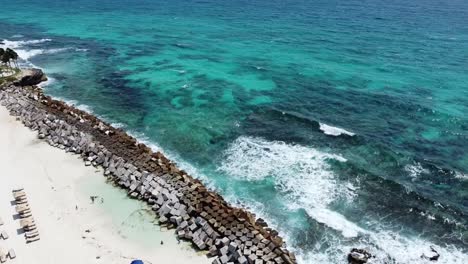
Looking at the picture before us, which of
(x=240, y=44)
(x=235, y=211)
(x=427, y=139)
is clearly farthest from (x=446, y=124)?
(x=240, y=44)

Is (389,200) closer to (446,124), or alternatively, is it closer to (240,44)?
(446,124)

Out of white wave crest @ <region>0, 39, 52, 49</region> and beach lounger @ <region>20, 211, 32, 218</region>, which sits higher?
white wave crest @ <region>0, 39, 52, 49</region>

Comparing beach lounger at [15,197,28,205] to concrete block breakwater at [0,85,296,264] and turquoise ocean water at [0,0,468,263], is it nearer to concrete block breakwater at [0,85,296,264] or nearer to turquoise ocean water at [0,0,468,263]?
concrete block breakwater at [0,85,296,264]

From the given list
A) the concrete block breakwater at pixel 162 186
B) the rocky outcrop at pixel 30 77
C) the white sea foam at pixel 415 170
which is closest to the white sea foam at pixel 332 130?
the white sea foam at pixel 415 170

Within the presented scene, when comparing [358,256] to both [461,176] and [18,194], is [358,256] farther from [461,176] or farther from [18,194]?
[18,194]

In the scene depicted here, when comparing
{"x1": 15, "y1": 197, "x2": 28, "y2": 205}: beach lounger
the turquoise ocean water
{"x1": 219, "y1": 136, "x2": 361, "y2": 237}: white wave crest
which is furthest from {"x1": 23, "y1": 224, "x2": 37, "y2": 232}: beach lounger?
{"x1": 219, "y1": 136, "x2": 361, "y2": 237}: white wave crest
